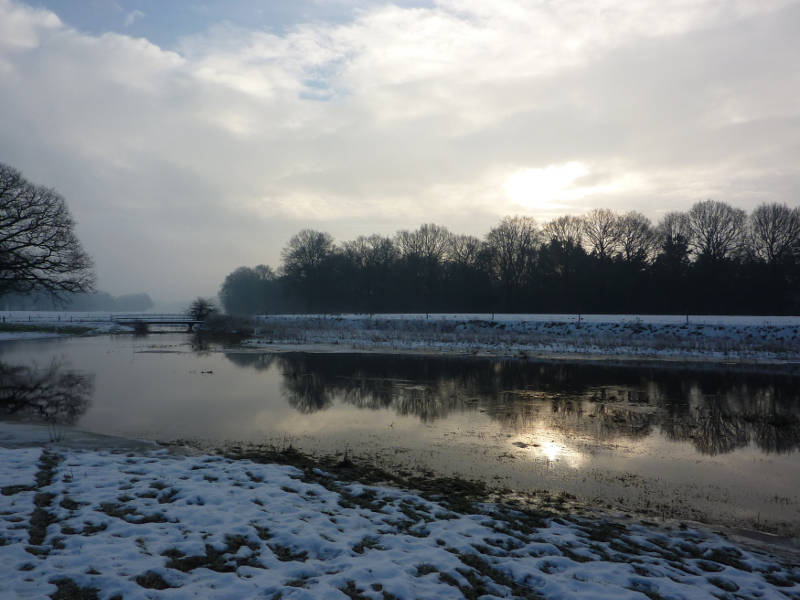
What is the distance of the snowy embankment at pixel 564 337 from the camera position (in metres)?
34.3

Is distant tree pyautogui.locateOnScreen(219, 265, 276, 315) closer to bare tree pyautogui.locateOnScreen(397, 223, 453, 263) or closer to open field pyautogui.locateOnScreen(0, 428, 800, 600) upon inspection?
bare tree pyautogui.locateOnScreen(397, 223, 453, 263)

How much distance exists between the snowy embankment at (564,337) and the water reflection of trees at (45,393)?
61.2 ft

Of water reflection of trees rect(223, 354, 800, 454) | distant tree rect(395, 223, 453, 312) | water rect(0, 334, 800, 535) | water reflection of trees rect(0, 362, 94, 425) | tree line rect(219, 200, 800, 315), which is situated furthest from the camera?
distant tree rect(395, 223, 453, 312)

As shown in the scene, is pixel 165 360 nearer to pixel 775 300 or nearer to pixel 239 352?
pixel 239 352

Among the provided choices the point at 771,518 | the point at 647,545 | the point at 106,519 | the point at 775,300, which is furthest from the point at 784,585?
the point at 775,300

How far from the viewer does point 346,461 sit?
392 inches

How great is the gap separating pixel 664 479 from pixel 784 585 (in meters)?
4.31

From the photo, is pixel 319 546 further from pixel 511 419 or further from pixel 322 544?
pixel 511 419

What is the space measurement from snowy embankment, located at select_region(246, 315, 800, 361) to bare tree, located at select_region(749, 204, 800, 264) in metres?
19.2

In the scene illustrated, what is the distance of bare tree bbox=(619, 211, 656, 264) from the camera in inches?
2746

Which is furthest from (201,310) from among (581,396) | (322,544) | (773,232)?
(773,232)

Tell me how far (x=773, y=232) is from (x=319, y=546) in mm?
72813

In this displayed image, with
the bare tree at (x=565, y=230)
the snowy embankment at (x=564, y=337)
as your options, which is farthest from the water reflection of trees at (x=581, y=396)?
the bare tree at (x=565, y=230)

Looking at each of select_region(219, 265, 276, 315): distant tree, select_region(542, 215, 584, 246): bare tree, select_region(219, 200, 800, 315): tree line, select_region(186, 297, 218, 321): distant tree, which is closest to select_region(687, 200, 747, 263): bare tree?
select_region(219, 200, 800, 315): tree line
